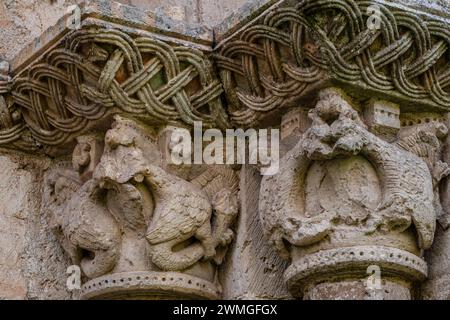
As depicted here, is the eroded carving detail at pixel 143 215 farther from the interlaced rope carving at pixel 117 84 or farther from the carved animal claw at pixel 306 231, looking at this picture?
the carved animal claw at pixel 306 231

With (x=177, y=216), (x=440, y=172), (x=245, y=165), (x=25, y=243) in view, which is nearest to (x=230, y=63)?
(x=245, y=165)

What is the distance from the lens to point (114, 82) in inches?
134

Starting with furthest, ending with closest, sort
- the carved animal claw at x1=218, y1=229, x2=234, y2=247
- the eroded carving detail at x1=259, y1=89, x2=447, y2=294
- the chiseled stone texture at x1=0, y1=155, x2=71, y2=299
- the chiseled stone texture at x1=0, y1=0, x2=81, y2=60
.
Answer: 1. the chiseled stone texture at x1=0, y1=0, x2=81, y2=60
2. the chiseled stone texture at x1=0, y1=155, x2=71, y2=299
3. the carved animal claw at x1=218, y1=229, x2=234, y2=247
4. the eroded carving detail at x1=259, y1=89, x2=447, y2=294

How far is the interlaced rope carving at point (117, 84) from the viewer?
11.1ft

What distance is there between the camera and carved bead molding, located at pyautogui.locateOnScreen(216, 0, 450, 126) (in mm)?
3254

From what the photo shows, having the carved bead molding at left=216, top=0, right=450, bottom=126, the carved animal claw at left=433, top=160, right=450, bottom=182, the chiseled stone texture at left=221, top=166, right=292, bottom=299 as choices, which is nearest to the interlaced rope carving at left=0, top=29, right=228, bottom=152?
the carved bead molding at left=216, top=0, right=450, bottom=126

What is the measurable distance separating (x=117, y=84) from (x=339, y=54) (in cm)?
60

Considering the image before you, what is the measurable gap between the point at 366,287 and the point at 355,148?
1.15 ft

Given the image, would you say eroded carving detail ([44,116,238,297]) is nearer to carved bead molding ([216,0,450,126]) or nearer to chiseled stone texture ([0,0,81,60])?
carved bead molding ([216,0,450,126])

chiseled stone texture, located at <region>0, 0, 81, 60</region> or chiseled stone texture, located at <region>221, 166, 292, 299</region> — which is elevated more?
chiseled stone texture, located at <region>0, 0, 81, 60</region>

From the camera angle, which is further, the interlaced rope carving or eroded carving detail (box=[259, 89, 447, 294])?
the interlaced rope carving

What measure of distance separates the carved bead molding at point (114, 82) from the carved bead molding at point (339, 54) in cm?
11

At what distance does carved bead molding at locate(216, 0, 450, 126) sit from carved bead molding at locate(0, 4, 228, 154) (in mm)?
110

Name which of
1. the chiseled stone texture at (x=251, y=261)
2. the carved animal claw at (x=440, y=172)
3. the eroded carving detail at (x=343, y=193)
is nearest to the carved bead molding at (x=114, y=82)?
the chiseled stone texture at (x=251, y=261)
